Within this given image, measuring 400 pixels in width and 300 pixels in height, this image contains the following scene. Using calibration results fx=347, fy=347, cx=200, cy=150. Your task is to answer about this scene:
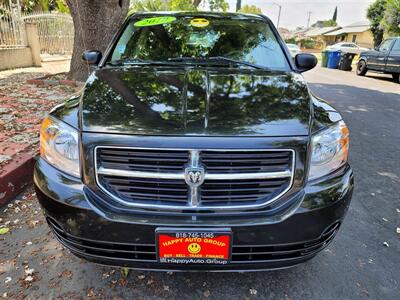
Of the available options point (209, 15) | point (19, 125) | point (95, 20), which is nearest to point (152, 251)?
point (209, 15)

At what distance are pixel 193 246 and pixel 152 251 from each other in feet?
0.75

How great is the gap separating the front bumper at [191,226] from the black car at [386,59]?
14.5 m

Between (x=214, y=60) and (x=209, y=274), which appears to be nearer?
(x=209, y=274)

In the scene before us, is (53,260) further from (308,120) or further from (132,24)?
(132,24)

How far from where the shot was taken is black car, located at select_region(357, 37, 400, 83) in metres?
14.1

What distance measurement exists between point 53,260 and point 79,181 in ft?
3.10

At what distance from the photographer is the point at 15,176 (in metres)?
3.31

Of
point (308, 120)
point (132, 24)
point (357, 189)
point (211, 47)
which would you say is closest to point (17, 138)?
point (132, 24)

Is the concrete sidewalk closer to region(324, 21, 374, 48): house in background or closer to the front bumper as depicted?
the front bumper

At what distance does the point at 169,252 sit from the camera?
1.84 m

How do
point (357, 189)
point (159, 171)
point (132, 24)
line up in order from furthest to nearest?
1. point (357, 189)
2. point (132, 24)
3. point (159, 171)

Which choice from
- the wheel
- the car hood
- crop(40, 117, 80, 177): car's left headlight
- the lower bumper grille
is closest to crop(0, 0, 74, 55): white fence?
the car hood

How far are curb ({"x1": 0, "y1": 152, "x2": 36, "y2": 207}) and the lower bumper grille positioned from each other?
1.51 meters

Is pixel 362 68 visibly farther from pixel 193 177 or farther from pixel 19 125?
pixel 193 177
